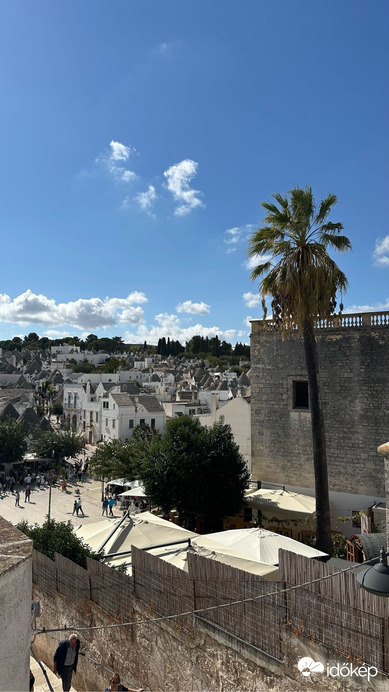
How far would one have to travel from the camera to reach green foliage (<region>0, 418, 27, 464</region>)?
3453 centimetres

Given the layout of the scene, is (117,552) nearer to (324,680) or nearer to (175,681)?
(175,681)

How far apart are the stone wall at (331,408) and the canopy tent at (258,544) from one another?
7562 millimetres

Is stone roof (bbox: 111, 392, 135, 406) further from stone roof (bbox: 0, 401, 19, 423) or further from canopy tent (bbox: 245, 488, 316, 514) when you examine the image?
canopy tent (bbox: 245, 488, 316, 514)

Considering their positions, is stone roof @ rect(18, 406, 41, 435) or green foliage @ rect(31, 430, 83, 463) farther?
stone roof @ rect(18, 406, 41, 435)

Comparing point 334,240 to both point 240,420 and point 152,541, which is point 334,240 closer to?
point 152,541

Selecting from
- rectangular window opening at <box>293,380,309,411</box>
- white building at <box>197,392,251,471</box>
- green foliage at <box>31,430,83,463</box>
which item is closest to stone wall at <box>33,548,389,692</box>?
rectangular window opening at <box>293,380,309,411</box>

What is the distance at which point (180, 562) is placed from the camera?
10.1 m

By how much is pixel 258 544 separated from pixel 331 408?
350 inches

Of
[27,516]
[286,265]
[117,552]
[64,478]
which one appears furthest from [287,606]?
[64,478]

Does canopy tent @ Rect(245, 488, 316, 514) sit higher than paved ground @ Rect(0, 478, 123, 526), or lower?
higher

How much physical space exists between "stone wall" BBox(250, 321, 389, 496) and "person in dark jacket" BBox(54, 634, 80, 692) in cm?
1307

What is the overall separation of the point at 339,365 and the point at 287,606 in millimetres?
13261

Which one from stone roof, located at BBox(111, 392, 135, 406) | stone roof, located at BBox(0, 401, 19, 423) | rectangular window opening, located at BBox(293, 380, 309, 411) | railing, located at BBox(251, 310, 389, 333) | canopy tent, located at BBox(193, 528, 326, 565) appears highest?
railing, located at BBox(251, 310, 389, 333)

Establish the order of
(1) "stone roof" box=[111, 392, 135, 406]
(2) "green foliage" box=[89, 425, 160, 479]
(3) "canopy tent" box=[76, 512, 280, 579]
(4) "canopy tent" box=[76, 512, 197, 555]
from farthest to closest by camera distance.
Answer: (1) "stone roof" box=[111, 392, 135, 406] < (2) "green foliage" box=[89, 425, 160, 479] < (4) "canopy tent" box=[76, 512, 197, 555] < (3) "canopy tent" box=[76, 512, 280, 579]
